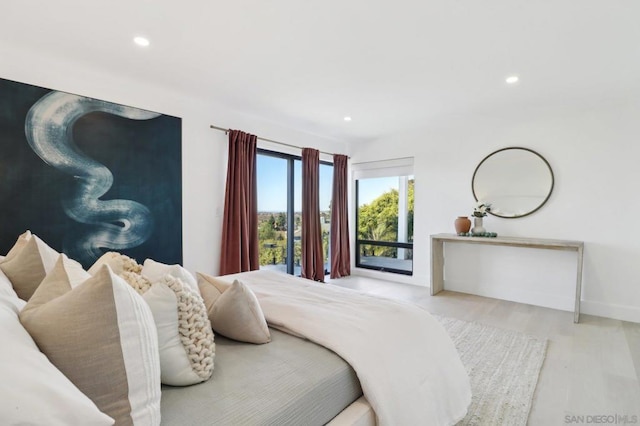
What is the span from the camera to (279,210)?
4551 mm

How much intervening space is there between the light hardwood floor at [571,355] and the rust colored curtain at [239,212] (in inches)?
81.0

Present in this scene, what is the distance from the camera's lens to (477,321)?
323cm

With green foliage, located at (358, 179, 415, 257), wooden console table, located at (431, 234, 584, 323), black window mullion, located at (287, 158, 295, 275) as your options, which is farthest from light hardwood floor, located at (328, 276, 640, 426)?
black window mullion, located at (287, 158, 295, 275)

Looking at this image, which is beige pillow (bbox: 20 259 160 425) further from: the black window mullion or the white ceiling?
the black window mullion

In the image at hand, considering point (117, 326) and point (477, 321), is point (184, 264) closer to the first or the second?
point (117, 326)

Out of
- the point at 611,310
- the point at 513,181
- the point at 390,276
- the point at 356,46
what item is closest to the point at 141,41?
the point at 356,46

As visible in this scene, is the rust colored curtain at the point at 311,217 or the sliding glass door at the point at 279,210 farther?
the rust colored curtain at the point at 311,217

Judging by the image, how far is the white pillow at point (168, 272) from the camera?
1175mm

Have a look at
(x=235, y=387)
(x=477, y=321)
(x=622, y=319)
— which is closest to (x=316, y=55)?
(x=235, y=387)

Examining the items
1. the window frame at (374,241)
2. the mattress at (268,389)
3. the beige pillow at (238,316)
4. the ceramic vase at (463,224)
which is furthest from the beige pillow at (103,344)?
the window frame at (374,241)

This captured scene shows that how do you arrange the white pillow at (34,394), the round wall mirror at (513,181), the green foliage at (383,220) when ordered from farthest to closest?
the green foliage at (383,220), the round wall mirror at (513,181), the white pillow at (34,394)

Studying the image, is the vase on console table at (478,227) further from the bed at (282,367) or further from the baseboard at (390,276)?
the bed at (282,367)

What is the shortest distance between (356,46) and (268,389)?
2.29 metres

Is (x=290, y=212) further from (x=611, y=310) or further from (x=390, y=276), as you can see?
(x=611, y=310)
